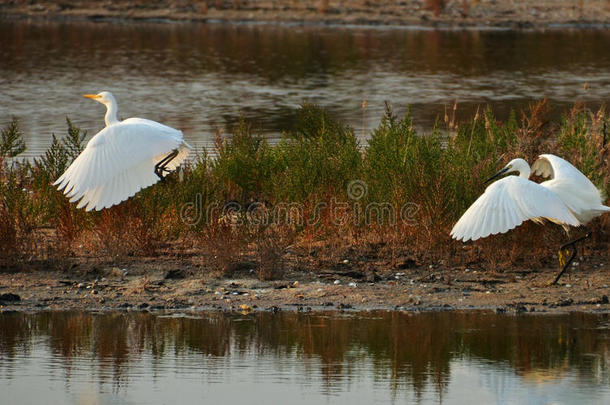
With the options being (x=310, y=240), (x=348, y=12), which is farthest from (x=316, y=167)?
(x=348, y=12)

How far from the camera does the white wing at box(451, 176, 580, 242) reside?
8406 mm

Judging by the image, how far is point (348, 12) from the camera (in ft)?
129

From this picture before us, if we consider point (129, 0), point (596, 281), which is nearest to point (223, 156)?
point (596, 281)

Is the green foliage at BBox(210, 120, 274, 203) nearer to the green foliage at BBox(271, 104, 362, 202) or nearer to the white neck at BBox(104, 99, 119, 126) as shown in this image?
the green foliage at BBox(271, 104, 362, 202)

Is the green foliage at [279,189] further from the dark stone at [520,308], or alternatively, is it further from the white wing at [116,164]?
the dark stone at [520,308]

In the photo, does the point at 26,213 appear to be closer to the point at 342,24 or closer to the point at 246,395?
the point at 246,395

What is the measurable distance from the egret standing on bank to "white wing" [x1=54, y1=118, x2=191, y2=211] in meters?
2.69

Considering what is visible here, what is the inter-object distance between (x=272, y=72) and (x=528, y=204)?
19351 millimetres

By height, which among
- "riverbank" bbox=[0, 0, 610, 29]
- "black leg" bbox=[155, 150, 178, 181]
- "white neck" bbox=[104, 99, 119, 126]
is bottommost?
"black leg" bbox=[155, 150, 178, 181]

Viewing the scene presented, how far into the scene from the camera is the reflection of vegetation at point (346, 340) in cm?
720

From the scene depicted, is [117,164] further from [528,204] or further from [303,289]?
[528,204]

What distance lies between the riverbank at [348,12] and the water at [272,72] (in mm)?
850

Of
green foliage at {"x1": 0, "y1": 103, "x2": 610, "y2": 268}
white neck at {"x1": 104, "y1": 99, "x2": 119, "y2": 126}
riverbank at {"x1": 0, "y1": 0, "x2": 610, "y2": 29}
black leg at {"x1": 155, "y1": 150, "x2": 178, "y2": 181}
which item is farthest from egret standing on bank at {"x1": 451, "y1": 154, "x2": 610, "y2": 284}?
riverbank at {"x1": 0, "y1": 0, "x2": 610, "y2": 29}

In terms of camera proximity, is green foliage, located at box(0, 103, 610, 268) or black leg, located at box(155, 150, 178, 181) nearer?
green foliage, located at box(0, 103, 610, 268)
